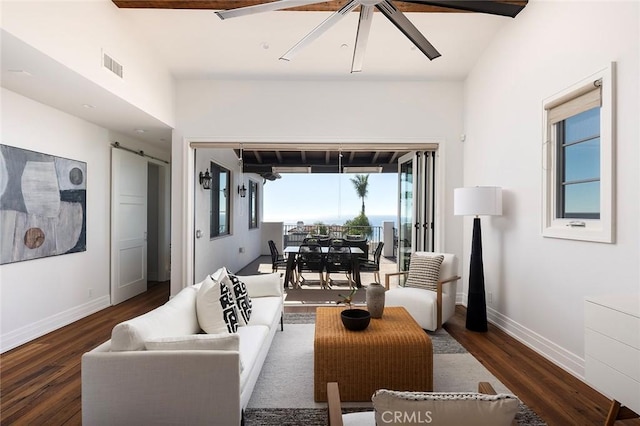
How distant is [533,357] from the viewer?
3.08 metres

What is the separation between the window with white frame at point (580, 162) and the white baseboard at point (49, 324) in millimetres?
5182

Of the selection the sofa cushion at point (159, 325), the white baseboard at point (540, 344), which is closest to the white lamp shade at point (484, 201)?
the white baseboard at point (540, 344)

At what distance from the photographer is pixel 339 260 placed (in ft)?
16.8

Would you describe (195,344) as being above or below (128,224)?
below

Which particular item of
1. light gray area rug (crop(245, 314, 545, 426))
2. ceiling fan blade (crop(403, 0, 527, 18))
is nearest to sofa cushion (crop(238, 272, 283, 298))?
light gray area rug (crop(245, 314, 545, 426))

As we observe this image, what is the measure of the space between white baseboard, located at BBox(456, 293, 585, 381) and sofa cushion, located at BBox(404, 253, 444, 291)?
2.75 feet

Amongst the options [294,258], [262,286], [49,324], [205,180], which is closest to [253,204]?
[205,180]

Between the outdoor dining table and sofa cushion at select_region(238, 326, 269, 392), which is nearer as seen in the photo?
sofa cushion at select_region(238, 326, 269, 392)

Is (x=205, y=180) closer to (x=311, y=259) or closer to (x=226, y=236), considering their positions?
(x=226, y=236)

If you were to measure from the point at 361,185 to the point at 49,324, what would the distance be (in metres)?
4.20

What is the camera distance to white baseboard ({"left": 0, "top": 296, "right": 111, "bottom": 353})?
3222mm

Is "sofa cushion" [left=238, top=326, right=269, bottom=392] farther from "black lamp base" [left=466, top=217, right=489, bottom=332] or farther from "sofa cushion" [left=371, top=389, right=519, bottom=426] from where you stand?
"black lamp base" [left=466, top=217, right=489, bottom=332]

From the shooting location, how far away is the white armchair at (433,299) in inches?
141

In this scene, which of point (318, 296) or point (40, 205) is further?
point (318, 296)
